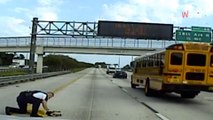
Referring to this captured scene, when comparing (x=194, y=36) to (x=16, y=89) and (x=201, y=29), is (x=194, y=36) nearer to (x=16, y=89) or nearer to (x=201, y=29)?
(x=201, y=29)

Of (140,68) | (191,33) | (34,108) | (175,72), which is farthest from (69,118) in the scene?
(191,33)

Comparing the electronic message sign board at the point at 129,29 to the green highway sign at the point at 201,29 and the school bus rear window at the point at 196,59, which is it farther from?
the school bus rear window at the point at 196,59

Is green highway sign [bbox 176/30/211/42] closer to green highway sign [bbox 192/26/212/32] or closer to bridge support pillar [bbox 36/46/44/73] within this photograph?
green highway sign [bbox 192/26/212/32]

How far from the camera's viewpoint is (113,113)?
15422 millimetres

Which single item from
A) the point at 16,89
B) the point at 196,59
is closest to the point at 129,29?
the point at 16,89

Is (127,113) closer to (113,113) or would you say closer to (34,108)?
(113,113)

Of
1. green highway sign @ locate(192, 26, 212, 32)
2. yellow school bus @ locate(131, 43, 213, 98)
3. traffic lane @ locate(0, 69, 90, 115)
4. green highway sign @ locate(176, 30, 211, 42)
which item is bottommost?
traffic lane @ locate(0, 69, 90, 115)

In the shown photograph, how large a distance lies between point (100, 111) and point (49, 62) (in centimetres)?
11197

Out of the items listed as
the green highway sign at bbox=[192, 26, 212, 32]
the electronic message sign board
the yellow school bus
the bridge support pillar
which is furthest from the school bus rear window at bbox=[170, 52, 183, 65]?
the bridge support pillar

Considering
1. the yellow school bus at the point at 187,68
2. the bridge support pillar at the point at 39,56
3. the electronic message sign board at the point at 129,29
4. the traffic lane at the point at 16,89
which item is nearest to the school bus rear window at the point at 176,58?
the yellow school bus at the point at 187,68

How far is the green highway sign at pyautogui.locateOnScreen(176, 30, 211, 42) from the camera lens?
55.5 m

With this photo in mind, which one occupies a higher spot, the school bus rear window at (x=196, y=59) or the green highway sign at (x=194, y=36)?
the green highway sign at (x=194, y=36)

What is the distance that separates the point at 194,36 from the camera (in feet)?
183

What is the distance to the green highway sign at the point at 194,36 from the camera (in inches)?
2184
